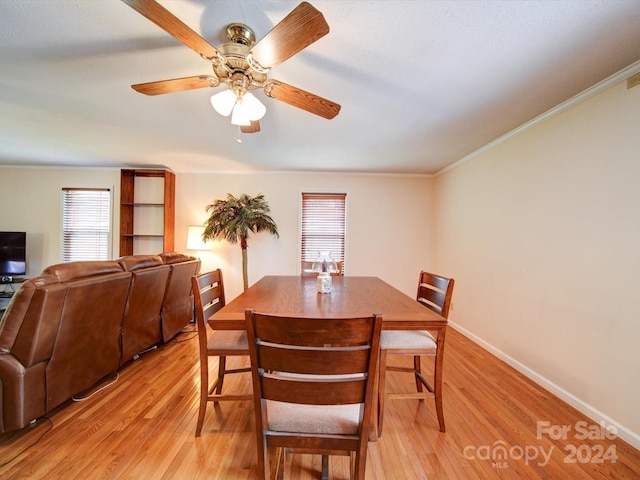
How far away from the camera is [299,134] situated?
2.65m

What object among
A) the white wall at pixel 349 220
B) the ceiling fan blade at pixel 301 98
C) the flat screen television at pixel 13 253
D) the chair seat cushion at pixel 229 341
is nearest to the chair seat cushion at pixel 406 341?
the chair seat cushion at pixel 229 341

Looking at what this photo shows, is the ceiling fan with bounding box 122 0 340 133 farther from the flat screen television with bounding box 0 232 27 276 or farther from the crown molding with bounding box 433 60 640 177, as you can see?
the flat screen television with bounding box 0 232 27 276

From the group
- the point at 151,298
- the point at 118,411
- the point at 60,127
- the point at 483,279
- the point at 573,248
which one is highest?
the point at 60,127

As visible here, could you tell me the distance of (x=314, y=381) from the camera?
87 centimetres

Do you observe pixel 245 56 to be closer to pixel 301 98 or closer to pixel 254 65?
pixel 254 65

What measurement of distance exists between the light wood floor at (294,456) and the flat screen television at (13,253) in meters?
3.39

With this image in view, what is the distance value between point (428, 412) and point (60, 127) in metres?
4.22

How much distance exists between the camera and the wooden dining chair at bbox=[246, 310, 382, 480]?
0.82 meters

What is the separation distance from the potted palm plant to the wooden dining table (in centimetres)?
171

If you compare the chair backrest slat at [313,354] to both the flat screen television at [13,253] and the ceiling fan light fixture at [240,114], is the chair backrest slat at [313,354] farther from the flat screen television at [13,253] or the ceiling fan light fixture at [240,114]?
the flat screen television at [13,253]

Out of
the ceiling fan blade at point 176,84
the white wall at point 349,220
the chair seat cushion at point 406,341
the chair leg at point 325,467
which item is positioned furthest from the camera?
the white wall at point 349,220

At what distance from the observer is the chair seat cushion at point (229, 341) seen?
4.85 ft

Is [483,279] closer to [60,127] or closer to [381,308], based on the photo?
[381,308]

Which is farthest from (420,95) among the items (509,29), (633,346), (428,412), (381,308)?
(428,412)
